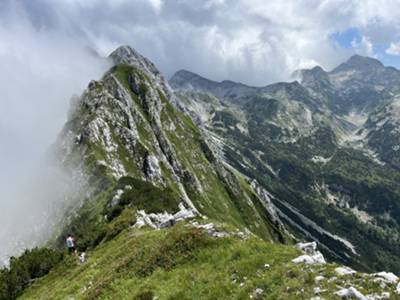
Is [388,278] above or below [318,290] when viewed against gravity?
below

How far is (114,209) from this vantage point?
77.9 m

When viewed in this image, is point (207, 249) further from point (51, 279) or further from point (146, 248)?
point (51, 279)

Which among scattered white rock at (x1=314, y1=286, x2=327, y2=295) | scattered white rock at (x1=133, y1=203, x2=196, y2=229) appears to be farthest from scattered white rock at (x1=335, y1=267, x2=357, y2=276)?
scattered white rock at (x1=133, y1=203, x2=196, y2=229)

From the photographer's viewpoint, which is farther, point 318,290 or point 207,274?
point 207,274

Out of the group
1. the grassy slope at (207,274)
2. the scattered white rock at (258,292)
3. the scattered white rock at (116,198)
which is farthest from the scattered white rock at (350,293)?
the scattered white rock at (116,198)

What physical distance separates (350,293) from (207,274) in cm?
795

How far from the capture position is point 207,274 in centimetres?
2230

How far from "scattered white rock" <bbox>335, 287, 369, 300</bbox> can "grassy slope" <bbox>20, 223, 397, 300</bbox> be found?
400 millimetres

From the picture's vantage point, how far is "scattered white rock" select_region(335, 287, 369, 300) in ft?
53.8

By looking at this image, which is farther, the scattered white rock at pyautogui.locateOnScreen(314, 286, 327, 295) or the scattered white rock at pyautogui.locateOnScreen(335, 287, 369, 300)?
the scattered white rock at pyautogui.locateOnScreen(314, 286, 327, 295)

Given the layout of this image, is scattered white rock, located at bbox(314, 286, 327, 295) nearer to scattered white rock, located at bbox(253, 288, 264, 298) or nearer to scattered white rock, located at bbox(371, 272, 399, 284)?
scattered white rock, located at bbox(253, 288, 264, 298)

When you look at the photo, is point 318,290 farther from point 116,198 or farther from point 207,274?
point 116,198

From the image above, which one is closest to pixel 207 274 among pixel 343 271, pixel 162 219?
pixel 343 271

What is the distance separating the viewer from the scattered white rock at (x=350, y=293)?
646 inches
